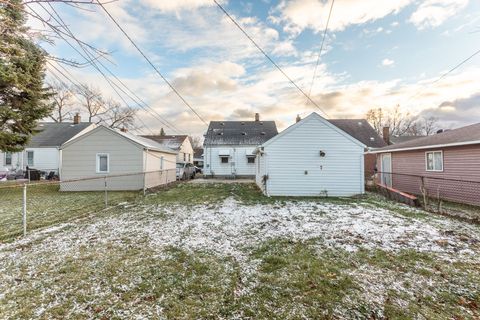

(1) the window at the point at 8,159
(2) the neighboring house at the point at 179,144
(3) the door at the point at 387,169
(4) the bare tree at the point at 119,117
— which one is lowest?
(3) the door at the point at 387,169

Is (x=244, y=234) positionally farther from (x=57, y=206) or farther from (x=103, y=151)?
(x=103, y=151)

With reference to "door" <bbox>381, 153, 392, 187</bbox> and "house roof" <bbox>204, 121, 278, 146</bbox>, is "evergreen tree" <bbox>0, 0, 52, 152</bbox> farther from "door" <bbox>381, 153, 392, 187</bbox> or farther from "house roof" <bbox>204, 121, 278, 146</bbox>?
"door" <bbox>381, 153, 392, 187</bbox>

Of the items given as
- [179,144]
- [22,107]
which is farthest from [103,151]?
[179,144]

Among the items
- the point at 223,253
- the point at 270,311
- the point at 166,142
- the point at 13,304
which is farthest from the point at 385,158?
the point at 166,142

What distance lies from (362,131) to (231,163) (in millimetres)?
16005

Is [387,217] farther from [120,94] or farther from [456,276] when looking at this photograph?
[120,94]

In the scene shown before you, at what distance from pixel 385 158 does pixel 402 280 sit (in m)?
15.4

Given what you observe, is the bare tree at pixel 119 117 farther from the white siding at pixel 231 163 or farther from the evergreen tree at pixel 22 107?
the evergreen tree at pixel 22 107

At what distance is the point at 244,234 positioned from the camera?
243 inches

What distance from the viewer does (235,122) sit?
29.6 metres

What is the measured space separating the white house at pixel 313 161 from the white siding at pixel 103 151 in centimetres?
840

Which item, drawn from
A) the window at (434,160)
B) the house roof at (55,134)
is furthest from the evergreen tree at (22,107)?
the window at (434,160)

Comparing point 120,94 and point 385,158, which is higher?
point 120,94

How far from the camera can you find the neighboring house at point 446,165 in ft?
32.3
